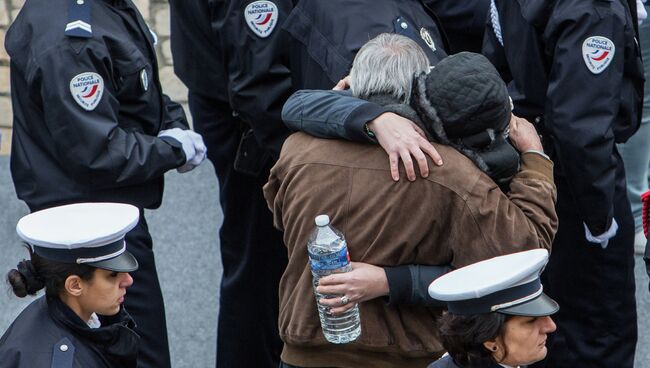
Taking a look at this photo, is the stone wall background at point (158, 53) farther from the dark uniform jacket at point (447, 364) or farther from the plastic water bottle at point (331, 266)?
the dark uniform jacket at point (447, 364)

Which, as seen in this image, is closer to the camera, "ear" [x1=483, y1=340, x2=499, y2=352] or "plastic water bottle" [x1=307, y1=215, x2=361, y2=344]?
"ear" [x1=483, y1=340, x2=499, y2=352]

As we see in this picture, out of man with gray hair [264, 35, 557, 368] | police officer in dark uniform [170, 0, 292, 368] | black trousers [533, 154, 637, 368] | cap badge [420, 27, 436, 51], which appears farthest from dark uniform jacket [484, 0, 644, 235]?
police officer in dark uniform [170, 0, 292, 368]

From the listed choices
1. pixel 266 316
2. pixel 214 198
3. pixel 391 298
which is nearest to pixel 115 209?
pixel 391 298

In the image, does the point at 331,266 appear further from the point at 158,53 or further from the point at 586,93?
the point at 158,53

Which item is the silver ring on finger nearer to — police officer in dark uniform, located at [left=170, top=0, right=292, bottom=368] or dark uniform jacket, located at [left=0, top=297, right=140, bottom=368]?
dark uniform jacket, located at [left=0, top=297, right=140, bottom=368]

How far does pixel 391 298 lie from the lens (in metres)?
3.26

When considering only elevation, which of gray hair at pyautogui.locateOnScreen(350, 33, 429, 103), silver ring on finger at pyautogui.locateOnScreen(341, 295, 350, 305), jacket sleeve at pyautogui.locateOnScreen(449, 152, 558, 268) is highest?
gray hair at pyautogui.locateOnScreen(350, 33, 429, 103)

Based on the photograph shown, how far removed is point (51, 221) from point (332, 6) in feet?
3.45

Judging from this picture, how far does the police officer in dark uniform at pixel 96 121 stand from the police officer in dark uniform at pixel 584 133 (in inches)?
45.1

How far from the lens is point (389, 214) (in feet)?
10.4

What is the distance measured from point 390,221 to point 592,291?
149cm

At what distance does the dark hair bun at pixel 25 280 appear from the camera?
10.9 ft

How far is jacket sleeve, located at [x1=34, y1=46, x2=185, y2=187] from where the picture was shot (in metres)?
3.81

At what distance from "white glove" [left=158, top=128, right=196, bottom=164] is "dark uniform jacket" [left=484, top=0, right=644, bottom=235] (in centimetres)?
113
